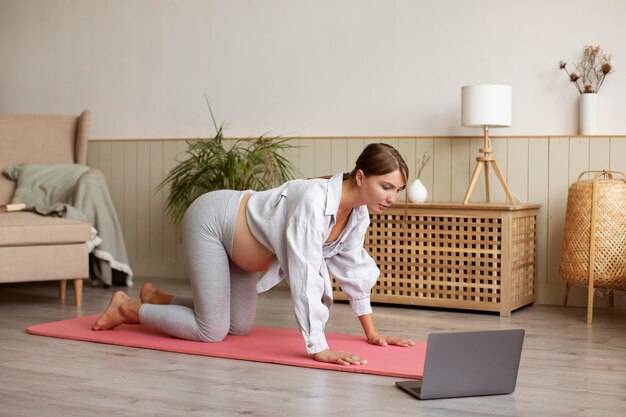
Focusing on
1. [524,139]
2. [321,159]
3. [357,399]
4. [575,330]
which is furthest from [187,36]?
[357,399]

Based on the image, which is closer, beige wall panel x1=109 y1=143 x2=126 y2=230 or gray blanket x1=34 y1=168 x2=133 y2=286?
gray blanket x1=34 y1=168 x2=133 y2=286

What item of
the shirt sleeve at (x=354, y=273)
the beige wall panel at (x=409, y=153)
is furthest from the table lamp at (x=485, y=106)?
the shirt sleeve at (x=354, y=273)

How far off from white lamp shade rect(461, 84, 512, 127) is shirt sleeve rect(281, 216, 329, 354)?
1.64 meters

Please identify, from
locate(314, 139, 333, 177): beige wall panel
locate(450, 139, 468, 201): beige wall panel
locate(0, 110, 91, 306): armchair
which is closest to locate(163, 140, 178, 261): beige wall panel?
locate(314, 139, 333, 177): beige wall panel

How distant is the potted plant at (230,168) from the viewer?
15.1ft

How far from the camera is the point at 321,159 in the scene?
4855 millimetres

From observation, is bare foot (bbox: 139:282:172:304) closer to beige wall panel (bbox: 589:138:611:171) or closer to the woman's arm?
the woman's arm

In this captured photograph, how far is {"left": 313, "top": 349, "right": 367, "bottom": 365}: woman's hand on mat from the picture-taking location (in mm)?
2709

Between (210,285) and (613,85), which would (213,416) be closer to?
(210,285)

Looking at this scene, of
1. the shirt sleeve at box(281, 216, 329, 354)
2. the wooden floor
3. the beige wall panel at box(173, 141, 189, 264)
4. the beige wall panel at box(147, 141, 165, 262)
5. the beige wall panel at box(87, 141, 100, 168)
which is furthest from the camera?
the beige wall panel at box(87, 141, 100, 168)

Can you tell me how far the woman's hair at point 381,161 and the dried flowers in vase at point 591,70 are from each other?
6.03ft

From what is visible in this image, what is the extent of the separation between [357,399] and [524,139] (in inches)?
94.3

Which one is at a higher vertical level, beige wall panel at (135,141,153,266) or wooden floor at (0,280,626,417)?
beige wall panel at (135,141,153,266)

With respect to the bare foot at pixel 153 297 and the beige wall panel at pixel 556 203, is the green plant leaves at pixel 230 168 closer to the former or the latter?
the bare foot at pixel 153 297
